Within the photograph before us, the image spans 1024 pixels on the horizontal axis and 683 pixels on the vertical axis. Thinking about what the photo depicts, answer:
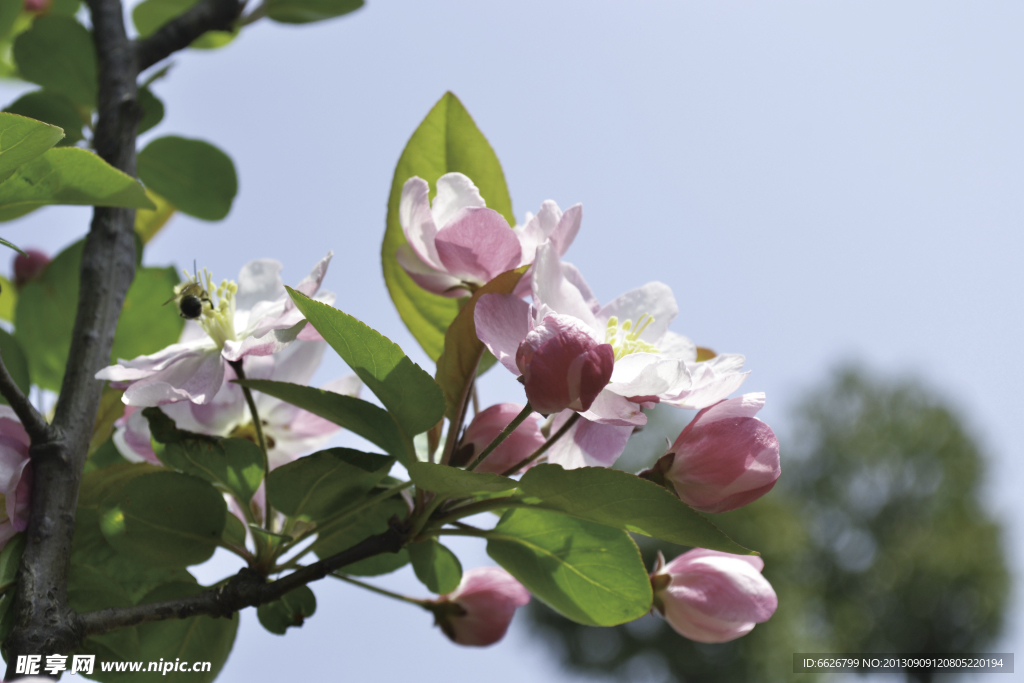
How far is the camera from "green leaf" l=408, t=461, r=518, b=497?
40 cm

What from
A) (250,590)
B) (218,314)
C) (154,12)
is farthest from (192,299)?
(154,12)

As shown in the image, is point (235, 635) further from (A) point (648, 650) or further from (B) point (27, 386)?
(A) point (648, 650)

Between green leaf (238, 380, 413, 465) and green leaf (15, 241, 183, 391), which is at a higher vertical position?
green leaf (238, 380, 413, 465)

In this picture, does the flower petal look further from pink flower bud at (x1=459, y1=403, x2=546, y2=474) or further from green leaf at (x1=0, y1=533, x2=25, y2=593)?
green leaf at (x1=0, y1=533, x2=25, y2=593)

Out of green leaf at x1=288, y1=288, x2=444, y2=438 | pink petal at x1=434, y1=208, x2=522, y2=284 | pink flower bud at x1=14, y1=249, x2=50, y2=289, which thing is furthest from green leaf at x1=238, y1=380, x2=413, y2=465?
pink flower bud at x1=14, y1=249, x2=50, y2=289

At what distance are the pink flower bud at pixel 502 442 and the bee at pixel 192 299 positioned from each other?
0.89 ft

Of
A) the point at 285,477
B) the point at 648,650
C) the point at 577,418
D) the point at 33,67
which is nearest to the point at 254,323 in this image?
the point at 285,477

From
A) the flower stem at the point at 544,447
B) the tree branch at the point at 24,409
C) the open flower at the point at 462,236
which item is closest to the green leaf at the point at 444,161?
the open flower at the point at 462,236

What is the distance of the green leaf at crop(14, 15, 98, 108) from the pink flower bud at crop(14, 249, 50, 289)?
196 mm

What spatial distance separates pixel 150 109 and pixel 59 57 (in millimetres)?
99

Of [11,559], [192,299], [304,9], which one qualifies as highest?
[304,9]

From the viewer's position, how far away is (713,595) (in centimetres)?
56

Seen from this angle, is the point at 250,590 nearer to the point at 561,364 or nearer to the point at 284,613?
the point at 284,613

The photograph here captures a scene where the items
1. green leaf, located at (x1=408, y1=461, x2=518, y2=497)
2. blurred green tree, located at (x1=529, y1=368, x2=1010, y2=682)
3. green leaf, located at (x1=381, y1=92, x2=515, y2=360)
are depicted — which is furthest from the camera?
blurred green tree, located at (x1=529, y1=368, x2=1010, y2=682)
